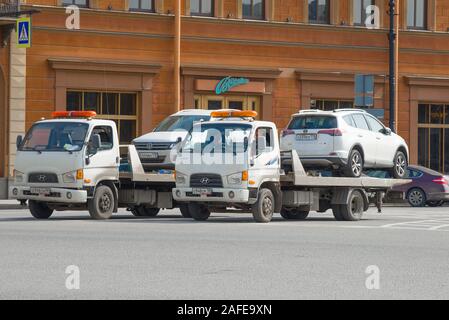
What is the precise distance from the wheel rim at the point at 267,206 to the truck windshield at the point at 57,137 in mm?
3997

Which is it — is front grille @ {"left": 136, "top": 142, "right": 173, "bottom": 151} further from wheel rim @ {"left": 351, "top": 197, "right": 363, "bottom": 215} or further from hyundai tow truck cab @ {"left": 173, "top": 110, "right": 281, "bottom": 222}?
wheel rim @ {"left": 351, "top": 197, "right": 363, "bottom": 215}

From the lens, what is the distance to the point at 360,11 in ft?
150

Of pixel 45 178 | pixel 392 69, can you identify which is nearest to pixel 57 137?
pixel 45 178

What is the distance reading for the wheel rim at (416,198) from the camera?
→ 39781 millimetres

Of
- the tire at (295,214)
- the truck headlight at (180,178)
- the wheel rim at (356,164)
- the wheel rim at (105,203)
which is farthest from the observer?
the tire at (295,214)

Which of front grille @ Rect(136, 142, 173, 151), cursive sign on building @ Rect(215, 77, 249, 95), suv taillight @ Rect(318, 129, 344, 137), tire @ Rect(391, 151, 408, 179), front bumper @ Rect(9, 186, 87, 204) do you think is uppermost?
cursive sign on building @ Rect(215, 77, 249, 95)

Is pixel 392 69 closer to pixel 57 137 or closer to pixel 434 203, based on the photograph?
pixel 434 203

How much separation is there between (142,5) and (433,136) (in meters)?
12.7

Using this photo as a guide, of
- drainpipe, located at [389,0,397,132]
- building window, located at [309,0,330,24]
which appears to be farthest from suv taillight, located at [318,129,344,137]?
building window, located at [309,0,330,24]

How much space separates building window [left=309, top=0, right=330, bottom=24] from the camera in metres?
44.7

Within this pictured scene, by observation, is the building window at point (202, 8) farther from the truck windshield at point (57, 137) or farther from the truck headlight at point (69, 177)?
the truck headlight at point (69, 177)

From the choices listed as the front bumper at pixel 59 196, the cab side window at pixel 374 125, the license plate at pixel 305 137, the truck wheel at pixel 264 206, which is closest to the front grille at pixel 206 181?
the truck wheel at pixel 264 206

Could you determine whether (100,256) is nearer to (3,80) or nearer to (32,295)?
(32,295)

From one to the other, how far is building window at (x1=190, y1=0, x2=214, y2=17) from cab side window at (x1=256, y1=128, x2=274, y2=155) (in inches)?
647
